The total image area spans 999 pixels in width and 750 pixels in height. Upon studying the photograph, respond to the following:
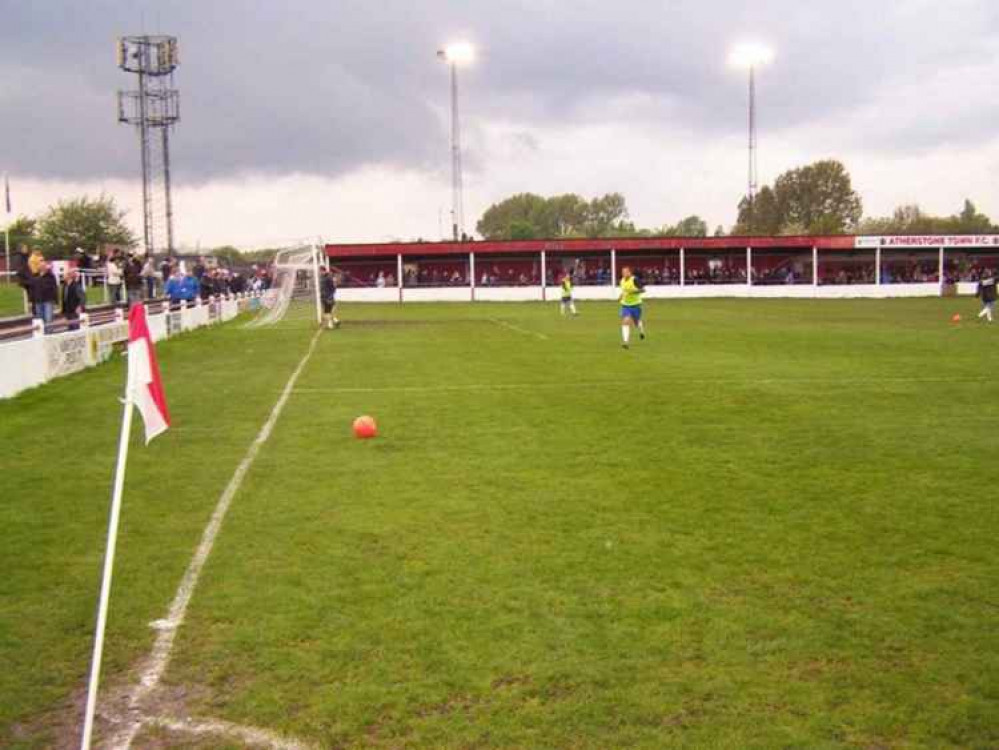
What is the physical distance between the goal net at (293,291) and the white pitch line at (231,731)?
103ft

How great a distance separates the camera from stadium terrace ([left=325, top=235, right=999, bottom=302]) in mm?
61562

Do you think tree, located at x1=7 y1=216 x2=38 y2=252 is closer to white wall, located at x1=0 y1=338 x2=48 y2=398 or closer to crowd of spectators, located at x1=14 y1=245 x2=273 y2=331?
crowd of spectators, located at x1=14 y1=245 x2=273 y2=331

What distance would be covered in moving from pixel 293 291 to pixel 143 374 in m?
33.6

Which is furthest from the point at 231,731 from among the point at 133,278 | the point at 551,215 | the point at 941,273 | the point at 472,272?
the point at 551,215

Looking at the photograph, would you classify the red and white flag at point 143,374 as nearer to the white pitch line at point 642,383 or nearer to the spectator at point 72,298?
the white pitch line at point 642,383

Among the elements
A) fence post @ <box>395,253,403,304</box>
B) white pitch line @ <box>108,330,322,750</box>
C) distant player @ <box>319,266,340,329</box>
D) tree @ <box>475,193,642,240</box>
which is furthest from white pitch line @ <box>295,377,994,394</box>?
tree @ <box>475,193,642,240</box>

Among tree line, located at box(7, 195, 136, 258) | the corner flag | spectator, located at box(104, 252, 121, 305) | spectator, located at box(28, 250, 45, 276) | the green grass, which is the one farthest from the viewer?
tree line, located at box(7, 195, 136, 258)

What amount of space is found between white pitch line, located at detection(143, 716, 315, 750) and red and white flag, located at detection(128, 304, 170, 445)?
1545 millimetres

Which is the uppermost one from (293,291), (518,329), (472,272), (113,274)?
(472,272)

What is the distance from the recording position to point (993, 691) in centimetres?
437

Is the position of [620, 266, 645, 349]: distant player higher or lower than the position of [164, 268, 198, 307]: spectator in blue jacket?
lower

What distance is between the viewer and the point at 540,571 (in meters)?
6.08

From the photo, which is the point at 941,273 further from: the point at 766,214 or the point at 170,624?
the point at 170,624

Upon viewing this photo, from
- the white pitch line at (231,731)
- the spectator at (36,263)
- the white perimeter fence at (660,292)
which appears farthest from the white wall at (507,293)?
the white pitch line at (231,731)
